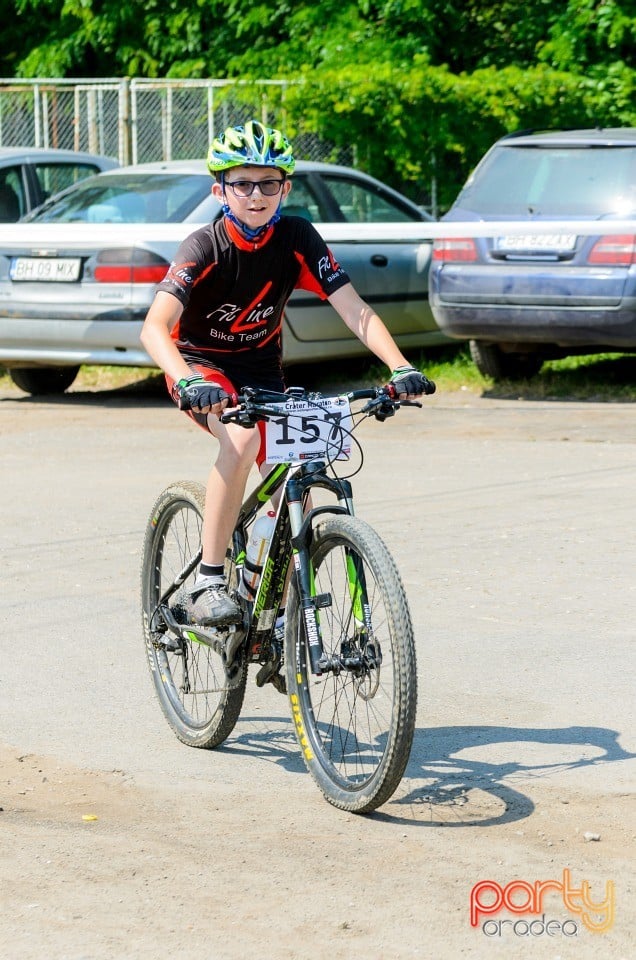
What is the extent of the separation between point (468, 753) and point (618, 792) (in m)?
0.54

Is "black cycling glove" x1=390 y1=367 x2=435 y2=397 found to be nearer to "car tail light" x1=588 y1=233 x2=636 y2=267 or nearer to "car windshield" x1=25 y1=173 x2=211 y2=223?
"car tail light" x1=588 y1=233 x2=636 y2=267

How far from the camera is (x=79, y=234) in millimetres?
11773

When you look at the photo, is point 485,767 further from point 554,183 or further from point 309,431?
point 554,183

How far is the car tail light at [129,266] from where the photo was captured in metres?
11.4

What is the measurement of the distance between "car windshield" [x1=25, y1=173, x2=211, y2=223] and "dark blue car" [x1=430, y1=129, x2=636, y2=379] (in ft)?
6.14

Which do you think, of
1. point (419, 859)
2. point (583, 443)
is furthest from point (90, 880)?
point (583, 443)

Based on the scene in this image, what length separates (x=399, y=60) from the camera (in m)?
17.2

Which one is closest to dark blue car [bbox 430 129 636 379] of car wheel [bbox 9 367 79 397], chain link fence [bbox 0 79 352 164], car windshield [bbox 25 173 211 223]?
car windshield [bbox 25 173 211 223]

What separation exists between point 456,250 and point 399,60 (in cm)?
586

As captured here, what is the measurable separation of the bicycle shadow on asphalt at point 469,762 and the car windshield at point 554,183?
7.05 m

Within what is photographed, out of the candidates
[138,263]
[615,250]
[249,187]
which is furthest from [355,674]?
[615,250]

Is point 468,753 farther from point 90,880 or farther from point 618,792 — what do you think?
point 90,880

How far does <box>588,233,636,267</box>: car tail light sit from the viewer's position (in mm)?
11320

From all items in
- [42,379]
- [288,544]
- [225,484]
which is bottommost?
[42,379]
